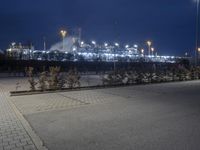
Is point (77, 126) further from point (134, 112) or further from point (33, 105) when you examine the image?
point (33, 105)

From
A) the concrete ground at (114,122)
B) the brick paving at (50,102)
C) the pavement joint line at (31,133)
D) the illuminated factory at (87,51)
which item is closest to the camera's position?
the pavement joint line at (31,133)

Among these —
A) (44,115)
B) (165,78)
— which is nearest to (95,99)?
(44,115)

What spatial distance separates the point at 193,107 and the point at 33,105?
5716mm

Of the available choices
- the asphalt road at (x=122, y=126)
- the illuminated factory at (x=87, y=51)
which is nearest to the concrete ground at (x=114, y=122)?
the asphalt road at (x=122, y=126)

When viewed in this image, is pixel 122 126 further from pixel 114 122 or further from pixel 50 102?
pixel 50 102

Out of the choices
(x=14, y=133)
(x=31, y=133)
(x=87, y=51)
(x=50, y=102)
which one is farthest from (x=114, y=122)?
(x=87, y=51)

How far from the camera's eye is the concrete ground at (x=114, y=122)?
5.33 m

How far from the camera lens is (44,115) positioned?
26.2ft

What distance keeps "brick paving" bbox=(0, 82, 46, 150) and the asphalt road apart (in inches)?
11.1

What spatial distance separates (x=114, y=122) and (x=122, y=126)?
0.45 meters

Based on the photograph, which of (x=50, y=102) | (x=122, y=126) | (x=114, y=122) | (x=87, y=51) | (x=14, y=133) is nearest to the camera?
(x=14, y=133)

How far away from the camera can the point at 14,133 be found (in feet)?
19.8

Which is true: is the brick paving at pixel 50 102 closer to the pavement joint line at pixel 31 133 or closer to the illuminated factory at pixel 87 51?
the pavement joint line at pixel 31 133

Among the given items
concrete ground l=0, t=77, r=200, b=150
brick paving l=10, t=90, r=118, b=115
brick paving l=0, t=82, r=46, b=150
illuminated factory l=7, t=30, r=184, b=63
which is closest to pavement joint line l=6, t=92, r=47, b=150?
brick paving l=0, t=82, r=46, b=150
